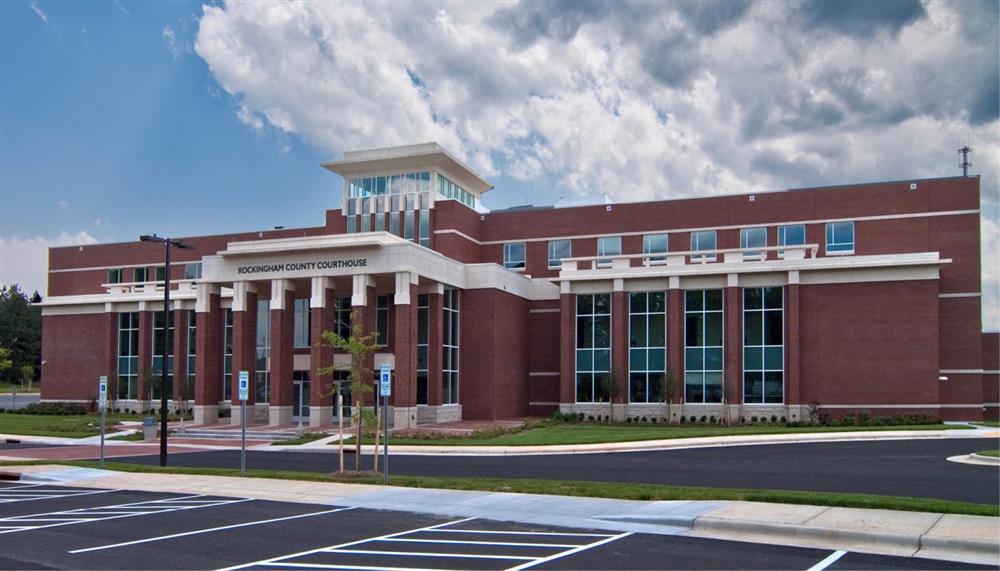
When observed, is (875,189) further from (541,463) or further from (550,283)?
(541,463)

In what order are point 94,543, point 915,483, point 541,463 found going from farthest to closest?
1. point 541,463
2. point 915,483
3. point 94,543

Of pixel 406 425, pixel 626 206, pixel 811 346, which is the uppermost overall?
pixel 626 206

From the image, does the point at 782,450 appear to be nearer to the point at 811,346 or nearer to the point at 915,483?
the point at 915,483

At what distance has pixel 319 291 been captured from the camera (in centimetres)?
4256

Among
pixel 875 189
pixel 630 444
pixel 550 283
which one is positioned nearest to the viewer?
pixel 630 444

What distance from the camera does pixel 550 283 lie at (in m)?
51.1

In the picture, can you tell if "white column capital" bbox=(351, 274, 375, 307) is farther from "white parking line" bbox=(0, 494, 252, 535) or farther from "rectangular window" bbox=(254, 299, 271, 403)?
"white parking line" bbox=(0, 494, 252, 535)

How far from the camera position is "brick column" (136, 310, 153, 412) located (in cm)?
5616

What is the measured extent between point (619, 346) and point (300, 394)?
56.1 ft

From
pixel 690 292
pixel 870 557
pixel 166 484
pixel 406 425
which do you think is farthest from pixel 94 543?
pixel 690 292

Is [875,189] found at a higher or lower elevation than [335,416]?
higher

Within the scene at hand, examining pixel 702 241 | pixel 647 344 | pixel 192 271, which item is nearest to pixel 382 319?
pixel 647 344

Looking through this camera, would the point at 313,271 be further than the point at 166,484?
Yes

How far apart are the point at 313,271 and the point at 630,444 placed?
18.9 metres
